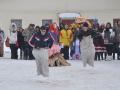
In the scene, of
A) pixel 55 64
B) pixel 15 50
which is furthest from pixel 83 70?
pixel 15 50

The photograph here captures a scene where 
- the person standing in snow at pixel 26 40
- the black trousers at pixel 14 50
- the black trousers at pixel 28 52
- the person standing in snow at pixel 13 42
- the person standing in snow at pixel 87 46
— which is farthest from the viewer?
the black trousers at pixel 14 50

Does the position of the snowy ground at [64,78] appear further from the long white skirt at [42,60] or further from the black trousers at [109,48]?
the black trousers at [109,48]

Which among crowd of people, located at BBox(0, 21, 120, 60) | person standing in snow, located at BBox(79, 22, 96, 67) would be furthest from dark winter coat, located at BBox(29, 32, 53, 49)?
crowd of people, located at BBox(0, 21, 120, 60)

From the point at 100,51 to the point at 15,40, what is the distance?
3.77 metres

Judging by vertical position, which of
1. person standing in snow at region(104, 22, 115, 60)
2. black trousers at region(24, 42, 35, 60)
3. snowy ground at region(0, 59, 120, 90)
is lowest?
snowy ground at region(0, 59, 120, 90)

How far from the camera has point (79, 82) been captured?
49.8 feet

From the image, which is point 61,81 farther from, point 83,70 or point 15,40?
point 15,40

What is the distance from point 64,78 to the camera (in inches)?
637

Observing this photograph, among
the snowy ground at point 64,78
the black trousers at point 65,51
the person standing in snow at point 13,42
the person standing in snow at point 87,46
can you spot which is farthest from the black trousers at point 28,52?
the person standing in snow at point 87,46

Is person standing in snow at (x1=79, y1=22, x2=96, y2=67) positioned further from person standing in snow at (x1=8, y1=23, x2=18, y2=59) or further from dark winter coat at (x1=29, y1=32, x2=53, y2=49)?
person standing in snow at (x1=8, y1=23, x2=18, y2=59)

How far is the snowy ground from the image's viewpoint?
1423 centimetres

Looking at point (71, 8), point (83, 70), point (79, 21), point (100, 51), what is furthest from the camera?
point (71, 8)

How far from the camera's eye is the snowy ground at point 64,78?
14.2 m

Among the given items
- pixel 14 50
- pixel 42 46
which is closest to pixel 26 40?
pixel 14 50
